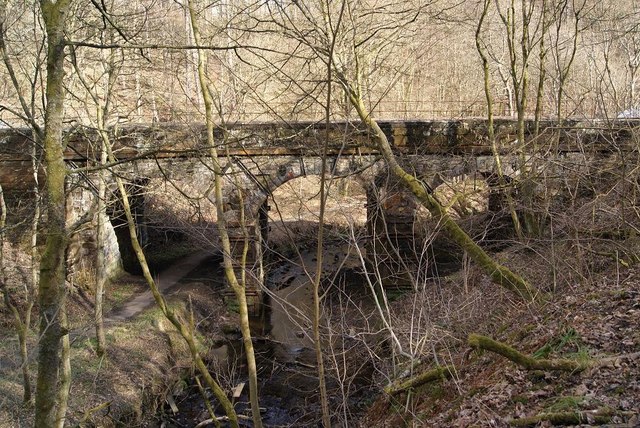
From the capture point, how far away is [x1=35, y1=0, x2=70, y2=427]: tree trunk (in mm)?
3541

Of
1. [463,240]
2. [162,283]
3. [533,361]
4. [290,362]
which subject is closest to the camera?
[533,361]

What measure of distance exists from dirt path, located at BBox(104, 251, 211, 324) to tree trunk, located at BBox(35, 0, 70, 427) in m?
9.42

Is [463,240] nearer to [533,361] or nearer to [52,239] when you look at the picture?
[533,361]

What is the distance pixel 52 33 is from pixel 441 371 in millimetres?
4460

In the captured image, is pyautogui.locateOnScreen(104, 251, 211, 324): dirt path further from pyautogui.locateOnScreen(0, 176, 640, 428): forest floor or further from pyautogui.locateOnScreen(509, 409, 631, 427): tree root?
pyautogui.locateOnScreen(509, 409, 631, 427): tree root

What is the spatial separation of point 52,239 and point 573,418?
357 centimetres

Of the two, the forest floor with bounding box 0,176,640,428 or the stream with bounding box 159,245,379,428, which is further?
the stream with bounding box 159,245,379,428

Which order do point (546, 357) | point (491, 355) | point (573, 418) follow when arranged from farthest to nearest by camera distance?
point (491, 355), point (546, 357), point (573, 418)

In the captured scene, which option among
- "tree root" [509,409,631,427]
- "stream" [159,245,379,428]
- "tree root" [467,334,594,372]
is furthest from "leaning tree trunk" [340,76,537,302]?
"tree root" [509,409,631,427]

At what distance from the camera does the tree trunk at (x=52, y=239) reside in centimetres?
354

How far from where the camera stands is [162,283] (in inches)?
642

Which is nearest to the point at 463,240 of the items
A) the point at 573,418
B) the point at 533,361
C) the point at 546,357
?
the point at 546,357

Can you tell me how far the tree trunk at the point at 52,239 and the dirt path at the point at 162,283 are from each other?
9.42 m

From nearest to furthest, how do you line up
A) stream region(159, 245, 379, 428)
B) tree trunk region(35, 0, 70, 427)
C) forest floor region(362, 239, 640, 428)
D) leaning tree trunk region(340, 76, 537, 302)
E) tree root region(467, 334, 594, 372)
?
1. tree trunk region(35, 0, 70, 427)
2. forest floor region(362, 239, 640, 428)
3. tree root region(467, 334, 594, 372)
4. leaning tree trunk region(340, 76, 537, 302)
5. stream region(159, 245, 379, 428)
